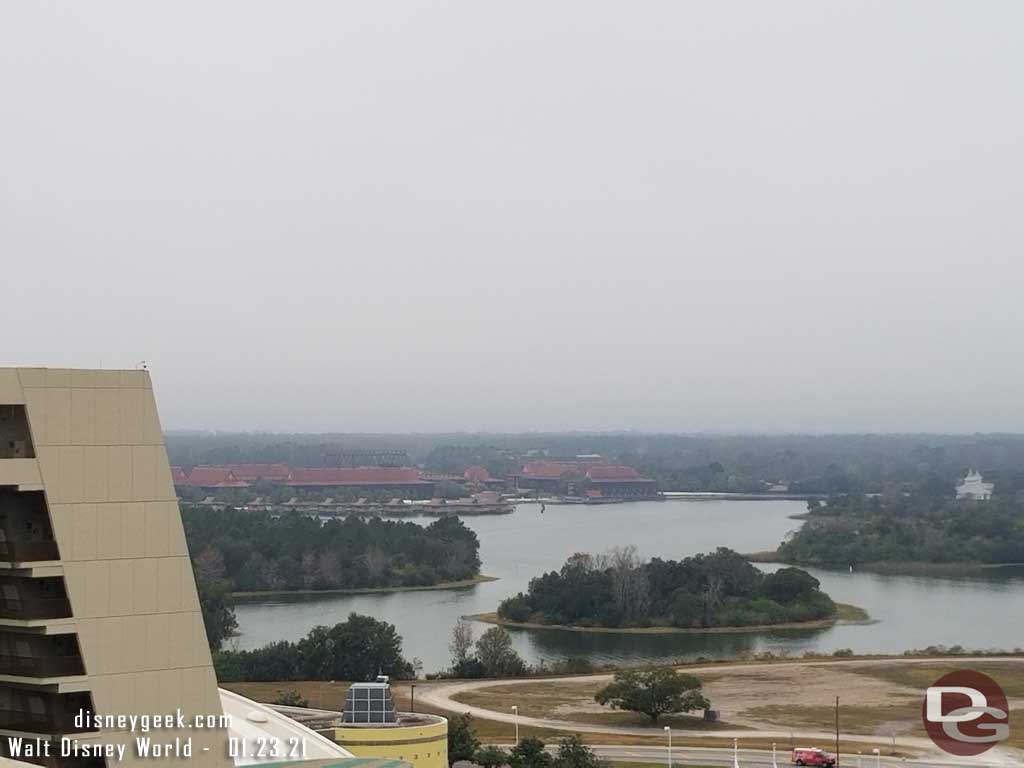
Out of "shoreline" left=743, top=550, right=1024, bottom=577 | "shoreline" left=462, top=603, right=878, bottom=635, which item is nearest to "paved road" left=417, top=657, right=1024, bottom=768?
"shoreline" left=462, top=603, right=878, bottom=635

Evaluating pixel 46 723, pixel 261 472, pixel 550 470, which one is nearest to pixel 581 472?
pixel 550 470

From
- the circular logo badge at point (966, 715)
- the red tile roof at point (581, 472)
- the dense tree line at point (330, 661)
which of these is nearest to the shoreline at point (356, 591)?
the dense tree line at point (330, 661)

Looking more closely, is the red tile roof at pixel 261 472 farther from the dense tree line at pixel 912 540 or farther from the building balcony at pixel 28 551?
the building balcony at pixel 28 551

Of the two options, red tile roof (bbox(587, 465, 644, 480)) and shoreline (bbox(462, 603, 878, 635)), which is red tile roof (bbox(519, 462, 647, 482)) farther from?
shoreline (bbox(462, 603, 878, 635))

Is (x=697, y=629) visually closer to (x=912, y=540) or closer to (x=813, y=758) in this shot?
(x=813, y=758)

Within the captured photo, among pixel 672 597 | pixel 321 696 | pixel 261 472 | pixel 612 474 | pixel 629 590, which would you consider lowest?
pixel 321 696

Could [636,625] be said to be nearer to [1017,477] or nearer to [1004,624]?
[1004,624]
